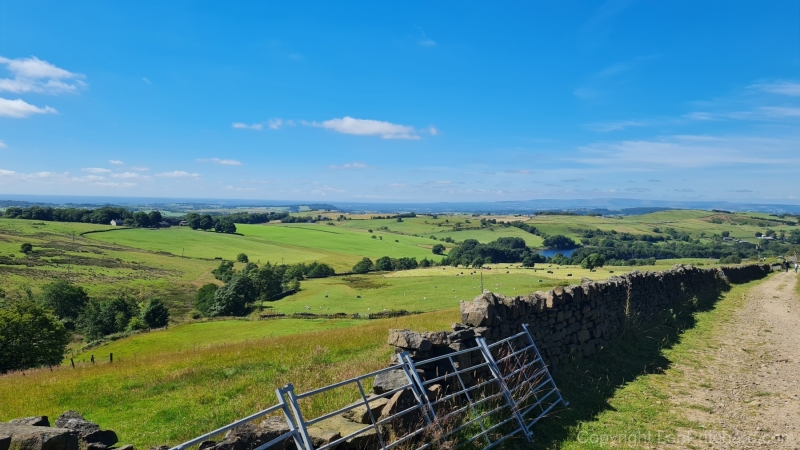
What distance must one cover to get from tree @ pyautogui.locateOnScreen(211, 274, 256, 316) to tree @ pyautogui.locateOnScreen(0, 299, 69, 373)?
27.8m

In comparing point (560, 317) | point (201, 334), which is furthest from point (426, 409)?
point (201, 334)

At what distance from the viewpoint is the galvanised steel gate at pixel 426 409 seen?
5750mm

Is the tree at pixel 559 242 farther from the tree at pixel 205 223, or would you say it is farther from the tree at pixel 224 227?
the tree at pixel 205 223

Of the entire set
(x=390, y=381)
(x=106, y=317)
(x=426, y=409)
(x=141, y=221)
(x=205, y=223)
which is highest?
(x=390, y=381)

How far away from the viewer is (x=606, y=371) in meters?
12.1

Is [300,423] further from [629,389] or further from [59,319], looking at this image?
[59,319]

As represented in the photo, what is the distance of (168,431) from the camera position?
8648mm

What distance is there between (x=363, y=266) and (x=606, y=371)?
9651cm

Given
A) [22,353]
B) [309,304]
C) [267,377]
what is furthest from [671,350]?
[309,304]

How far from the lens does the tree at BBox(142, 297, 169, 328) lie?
204 ft

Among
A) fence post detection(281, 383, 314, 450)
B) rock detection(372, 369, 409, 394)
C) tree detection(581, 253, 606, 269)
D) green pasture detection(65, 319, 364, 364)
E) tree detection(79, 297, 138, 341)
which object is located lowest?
tree detection(79, 297, 138, 341)

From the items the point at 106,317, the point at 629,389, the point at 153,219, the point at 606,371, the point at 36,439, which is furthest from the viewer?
the point at 153,219

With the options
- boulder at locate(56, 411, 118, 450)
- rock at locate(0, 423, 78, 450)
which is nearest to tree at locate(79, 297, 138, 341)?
boulder at locate(56, 411, 118, 450)

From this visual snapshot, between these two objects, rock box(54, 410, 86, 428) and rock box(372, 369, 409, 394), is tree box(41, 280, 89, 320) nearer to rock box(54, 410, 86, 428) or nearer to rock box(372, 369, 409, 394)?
rock box(54, 410, 86, 428)
